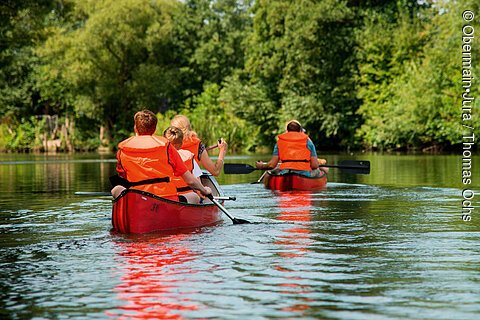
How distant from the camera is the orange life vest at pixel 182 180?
1338 cm

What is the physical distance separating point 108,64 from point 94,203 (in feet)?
158

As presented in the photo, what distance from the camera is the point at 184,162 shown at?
44.5ft

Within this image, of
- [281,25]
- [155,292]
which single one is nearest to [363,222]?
[155,292]

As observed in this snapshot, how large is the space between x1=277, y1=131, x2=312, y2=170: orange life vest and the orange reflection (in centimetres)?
100

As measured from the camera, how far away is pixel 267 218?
572 inches

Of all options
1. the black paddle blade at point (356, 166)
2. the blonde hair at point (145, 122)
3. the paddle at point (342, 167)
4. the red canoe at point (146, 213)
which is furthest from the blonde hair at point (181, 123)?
the black paddle blade at point (356, 166)

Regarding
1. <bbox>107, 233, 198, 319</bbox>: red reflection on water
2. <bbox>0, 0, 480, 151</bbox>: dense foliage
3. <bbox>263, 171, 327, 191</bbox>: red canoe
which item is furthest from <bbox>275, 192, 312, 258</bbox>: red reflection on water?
<bbox>0, 0, 480, 151</bbox>: dense foliage

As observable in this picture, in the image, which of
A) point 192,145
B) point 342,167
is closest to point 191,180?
point 192,145

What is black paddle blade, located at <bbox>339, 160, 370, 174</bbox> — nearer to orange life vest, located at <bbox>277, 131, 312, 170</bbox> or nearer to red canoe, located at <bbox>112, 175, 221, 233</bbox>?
orange life vest, located at <bbox>277, 131, 312, 170</bbox>

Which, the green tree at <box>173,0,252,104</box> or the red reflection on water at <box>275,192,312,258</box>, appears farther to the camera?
the green tree at <box>173,0,252,104</box>

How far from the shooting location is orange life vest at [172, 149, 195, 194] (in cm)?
1338

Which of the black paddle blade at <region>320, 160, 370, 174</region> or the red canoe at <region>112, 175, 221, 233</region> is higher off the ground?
the black paddle blade at <region>320, 160, 370, 174</region>

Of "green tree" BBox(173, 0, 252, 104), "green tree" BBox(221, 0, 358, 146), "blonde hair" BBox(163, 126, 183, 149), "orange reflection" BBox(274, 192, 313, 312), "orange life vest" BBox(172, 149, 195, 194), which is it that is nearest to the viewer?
"orange reflection" BBox(274, 192, 313, 312)

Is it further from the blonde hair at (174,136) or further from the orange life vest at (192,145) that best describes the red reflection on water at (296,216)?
the blonde hair at (174,136)
